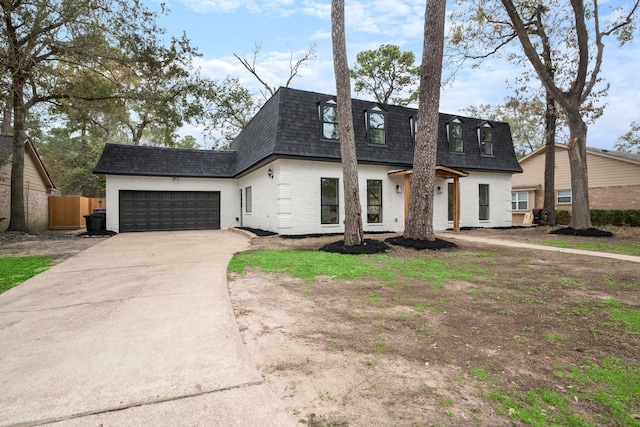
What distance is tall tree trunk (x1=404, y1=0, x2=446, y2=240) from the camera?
864 cm

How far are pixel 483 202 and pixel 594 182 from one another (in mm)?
10001

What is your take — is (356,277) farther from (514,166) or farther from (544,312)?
(514,166)

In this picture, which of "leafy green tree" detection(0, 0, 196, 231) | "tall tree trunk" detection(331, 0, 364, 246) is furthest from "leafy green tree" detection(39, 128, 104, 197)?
"tall tree trunk" detection(331, 0, 364, 246)

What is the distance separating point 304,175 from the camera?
11797 mm

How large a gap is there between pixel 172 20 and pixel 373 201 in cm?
1167

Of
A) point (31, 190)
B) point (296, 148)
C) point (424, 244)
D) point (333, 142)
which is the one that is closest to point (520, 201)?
point (333, 142)

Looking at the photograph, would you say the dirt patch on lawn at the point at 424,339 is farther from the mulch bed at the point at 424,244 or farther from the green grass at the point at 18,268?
the green grass at the point at 18,268

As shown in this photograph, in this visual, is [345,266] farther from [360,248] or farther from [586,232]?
[586,232]

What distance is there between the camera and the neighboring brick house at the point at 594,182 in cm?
1796

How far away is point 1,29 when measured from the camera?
36.3 feet

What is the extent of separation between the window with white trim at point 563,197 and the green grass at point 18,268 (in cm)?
2663

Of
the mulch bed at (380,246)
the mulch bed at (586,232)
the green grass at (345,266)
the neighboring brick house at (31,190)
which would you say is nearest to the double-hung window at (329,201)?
the mulch bed at (380,246)

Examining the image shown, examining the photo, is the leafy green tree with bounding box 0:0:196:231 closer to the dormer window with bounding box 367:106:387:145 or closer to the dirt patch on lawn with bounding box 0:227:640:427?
the dormer window with bounding box 367:106:387:145

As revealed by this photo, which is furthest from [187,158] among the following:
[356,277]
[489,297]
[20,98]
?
[489,297]
